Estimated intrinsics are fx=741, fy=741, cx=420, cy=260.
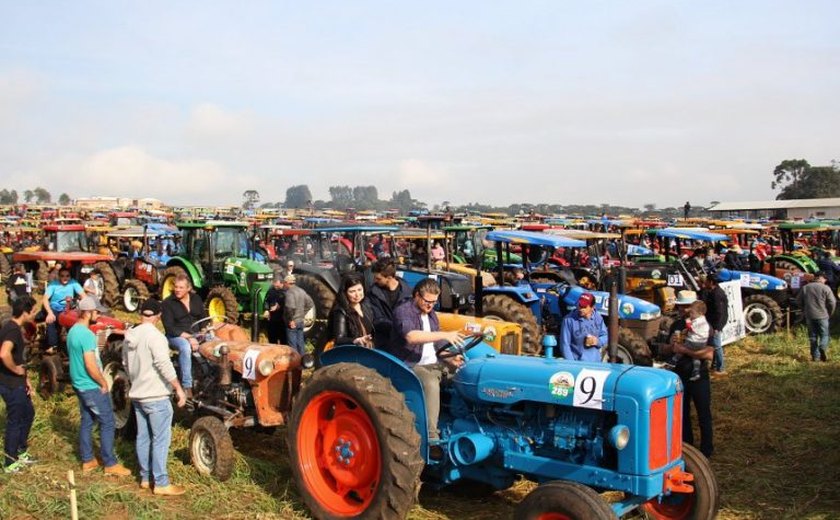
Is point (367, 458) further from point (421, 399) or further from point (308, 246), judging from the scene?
point (308, 246)

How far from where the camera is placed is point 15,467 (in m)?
5.60

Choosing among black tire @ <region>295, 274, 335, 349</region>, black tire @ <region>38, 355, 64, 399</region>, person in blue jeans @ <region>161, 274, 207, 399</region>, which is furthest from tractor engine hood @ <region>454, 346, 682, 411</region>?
black tire @ <region>295, 274, 335, 349</region>

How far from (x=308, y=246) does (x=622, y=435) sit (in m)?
12.1

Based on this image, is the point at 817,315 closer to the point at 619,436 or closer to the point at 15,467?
the point at 619,436

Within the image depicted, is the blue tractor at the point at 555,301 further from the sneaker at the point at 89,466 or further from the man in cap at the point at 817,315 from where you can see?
the sneaker at the point at 89,466

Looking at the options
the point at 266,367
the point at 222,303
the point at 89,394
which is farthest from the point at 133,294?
the point at 266,367

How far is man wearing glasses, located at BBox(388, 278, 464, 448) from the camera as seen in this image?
15.1 feet

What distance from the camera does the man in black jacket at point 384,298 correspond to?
5.47 meters

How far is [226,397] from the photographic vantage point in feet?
19.6

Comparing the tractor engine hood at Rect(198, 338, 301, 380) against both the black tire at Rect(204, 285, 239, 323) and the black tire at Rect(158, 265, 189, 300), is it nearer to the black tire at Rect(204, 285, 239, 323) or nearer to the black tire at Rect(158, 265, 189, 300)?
the black tire at Rect(204, 285, 239, 323)

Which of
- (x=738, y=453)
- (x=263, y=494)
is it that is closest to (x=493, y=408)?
(x=263, y=494)

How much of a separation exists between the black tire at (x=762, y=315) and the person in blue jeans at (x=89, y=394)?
32.6 feet

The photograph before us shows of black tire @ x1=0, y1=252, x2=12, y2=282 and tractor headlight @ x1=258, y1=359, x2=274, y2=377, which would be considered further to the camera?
black tire @ x1=0, y1=252, x2=12, y2=282

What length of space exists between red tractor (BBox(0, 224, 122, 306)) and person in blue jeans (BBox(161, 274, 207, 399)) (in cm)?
824
